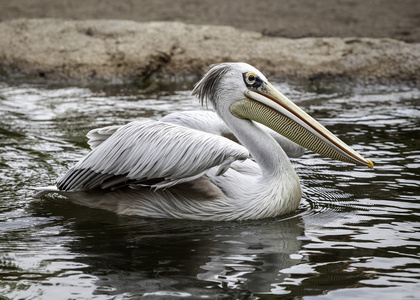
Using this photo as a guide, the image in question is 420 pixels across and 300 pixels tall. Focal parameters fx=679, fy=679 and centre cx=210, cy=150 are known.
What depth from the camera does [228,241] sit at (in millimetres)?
3729

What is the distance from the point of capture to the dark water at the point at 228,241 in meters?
3.08

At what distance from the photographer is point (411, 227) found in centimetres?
388

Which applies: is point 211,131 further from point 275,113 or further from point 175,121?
point 275,113

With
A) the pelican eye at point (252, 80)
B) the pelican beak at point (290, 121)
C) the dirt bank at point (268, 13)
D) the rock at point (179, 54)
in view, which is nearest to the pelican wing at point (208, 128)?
the pelican beak at point (290, 121)

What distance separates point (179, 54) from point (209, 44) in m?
0.48

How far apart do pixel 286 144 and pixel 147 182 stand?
39.6 inches

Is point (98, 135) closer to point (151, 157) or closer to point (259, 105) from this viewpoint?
point (151, 157)

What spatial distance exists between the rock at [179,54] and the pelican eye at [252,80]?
14.1 feet

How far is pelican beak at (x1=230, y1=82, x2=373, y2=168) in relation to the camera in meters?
4.16

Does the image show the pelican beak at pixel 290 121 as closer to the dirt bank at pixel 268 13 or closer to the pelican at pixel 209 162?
the pelican at pixel 209 162

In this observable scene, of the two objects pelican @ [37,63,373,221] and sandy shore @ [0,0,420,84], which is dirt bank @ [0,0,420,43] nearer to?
sandy shore @ [0,0,420,84]

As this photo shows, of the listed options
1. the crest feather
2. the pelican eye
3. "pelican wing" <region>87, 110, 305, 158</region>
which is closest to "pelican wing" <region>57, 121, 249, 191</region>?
"pelican wing" <region>87, 110, 305, 158</region>

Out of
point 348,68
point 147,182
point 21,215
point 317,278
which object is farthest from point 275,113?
point 348,68

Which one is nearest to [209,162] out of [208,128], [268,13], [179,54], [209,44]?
[208,128]
